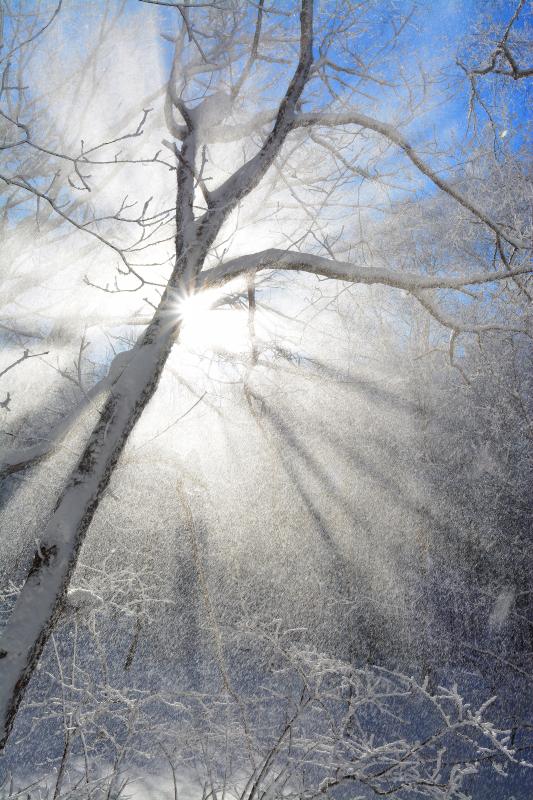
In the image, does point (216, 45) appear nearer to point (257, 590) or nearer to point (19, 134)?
point (19, 134)

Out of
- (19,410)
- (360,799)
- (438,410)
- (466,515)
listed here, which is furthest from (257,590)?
(360,799)

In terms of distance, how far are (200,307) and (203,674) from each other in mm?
8047

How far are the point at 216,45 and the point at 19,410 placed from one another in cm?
498

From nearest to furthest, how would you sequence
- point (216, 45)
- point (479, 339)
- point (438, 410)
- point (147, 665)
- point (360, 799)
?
point (360, 799)
point (479, 339)
point (216, 45)
point (147, 665)
point (438, 410)

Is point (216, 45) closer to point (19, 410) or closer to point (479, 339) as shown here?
point (479, 339)

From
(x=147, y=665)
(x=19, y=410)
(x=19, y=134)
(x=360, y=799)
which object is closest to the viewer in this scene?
(x=360, y=799)

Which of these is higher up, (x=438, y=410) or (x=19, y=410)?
(x=438, y=410)

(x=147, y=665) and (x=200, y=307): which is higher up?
(x=200, y=307)

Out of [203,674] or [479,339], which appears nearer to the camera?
[479,339]

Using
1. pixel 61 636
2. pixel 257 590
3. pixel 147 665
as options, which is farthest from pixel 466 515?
pixel 61 636

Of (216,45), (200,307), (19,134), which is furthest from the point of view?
(19,134)

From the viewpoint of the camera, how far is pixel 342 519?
36.0ft

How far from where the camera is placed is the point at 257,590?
10398 mm

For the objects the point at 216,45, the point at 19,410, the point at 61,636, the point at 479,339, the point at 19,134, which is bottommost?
the point at 61,636
